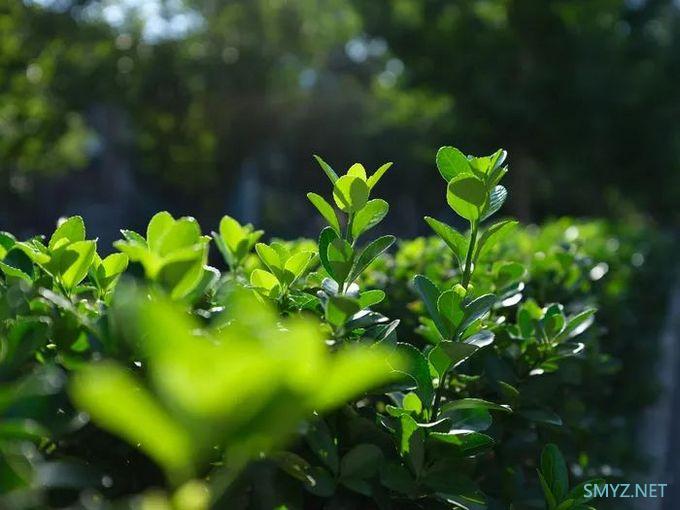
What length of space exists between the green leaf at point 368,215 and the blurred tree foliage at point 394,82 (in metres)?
14.7

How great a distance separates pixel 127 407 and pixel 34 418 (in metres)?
0.29

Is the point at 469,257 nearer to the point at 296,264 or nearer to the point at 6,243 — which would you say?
the point at 296,264

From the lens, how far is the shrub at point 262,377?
2.58 feet

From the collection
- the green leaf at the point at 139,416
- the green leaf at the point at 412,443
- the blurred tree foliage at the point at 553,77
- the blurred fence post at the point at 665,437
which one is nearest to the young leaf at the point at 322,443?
the green leaf at the point at 412,443

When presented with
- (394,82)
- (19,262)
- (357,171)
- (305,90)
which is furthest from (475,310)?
(305,90)

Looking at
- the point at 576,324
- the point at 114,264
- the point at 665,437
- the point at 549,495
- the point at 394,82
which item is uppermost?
the point at 394,82

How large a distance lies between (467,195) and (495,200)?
Answer: 0.09 metres

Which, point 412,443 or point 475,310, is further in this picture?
point 475,310

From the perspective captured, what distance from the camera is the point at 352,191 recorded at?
1.55m

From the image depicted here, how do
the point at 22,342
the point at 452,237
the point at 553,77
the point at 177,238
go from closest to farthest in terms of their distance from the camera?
the point at 22,342
the point at 177,238
the point at 452,237
the point at 553,77

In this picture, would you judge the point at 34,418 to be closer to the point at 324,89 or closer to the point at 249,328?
the point at 249,328

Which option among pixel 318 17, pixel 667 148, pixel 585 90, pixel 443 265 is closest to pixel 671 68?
pixel 667 148

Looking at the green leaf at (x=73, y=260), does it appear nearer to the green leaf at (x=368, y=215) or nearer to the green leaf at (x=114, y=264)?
the green leaf at (x=114, y=264)

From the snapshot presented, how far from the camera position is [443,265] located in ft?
10.4
